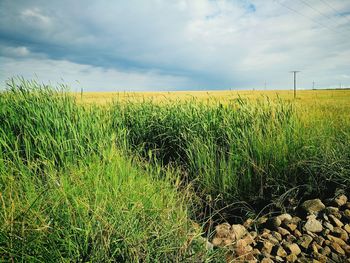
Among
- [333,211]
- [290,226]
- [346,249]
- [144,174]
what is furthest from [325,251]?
[144,174]

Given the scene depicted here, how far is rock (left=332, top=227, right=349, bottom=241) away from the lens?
2818mm

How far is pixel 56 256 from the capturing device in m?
1.88

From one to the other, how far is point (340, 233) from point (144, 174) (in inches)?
89.6

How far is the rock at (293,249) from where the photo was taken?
2.65 m

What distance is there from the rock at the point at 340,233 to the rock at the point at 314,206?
36 cm

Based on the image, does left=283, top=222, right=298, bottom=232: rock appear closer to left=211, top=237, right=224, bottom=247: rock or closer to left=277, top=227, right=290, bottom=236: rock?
left=277, top=227, right=290, bottom=236: rock

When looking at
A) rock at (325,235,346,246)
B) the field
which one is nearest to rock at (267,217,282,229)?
the field

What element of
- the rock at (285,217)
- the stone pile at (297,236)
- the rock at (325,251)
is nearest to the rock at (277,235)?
the stone pile at (297,236)

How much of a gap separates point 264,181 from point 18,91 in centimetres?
457

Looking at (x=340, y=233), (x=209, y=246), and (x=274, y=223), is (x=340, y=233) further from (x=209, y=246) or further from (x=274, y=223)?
(x=209, y=246)

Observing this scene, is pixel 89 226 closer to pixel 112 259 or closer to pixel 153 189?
pixel 112 259

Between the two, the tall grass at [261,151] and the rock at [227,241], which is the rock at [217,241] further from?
the tall grass at [261,151]

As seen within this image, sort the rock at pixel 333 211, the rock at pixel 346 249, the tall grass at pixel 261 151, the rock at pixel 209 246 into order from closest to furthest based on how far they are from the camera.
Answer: the rock at pixel 209 246 → the rock at pixel 346 249 → the rock at pixel 333 211 → the tall grass at pixel 261 151

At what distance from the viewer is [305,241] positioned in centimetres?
277
